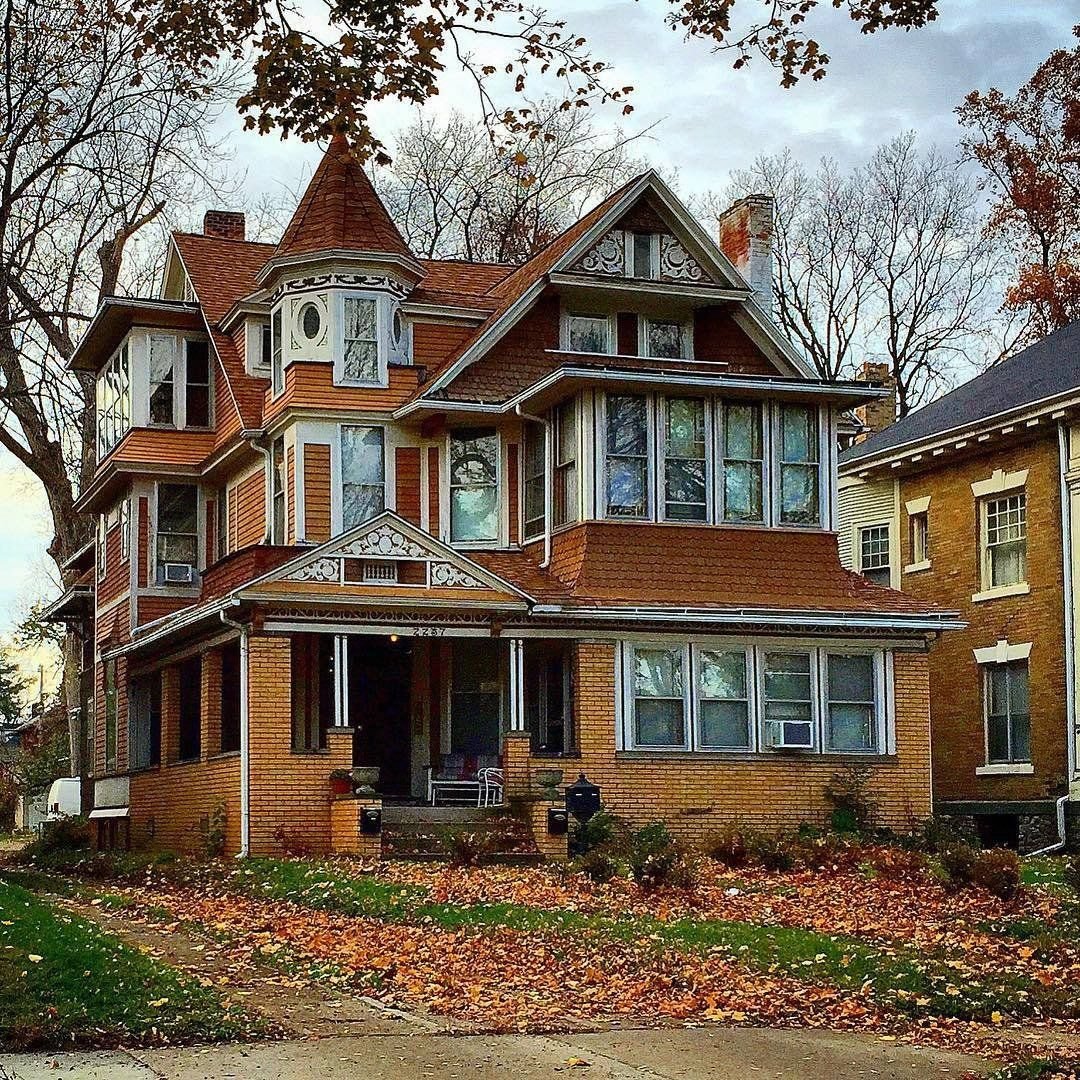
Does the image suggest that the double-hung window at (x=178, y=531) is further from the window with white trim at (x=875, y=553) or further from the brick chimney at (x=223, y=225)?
the window with white trim at (x=875, y=553)

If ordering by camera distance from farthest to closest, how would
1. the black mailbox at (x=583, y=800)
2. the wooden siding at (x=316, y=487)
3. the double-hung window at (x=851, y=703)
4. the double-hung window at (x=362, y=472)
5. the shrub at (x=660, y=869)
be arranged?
the double-hung window at (x=362, y=472) < the wooden siding at (x=316, y=487) < the double-hung window at (x=851, y=703) < the black mailbox at (x=583, y=800) < the shrub at (x=660, y=869)

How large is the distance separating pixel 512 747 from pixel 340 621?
116 inches

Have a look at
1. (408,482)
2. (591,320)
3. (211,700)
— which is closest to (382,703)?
(211,700)

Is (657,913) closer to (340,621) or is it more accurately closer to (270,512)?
(340,621)

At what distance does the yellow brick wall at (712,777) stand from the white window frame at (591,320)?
5667 mm

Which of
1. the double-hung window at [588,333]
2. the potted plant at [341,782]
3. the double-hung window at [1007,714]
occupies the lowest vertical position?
the potted plant at [341,782]

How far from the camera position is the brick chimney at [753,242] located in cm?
3334

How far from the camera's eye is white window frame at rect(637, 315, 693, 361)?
30.3 meters

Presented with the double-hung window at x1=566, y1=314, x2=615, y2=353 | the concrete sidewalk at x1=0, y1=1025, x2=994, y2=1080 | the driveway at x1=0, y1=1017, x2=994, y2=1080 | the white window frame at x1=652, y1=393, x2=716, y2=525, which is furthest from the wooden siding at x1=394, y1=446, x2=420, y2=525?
the concrete sidewalk at x1=0, y1=1025, x2=994, y2=1080

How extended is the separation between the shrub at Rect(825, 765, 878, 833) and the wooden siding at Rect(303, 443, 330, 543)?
860 cm

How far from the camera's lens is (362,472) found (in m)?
29.3

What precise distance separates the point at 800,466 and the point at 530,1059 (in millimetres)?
17886

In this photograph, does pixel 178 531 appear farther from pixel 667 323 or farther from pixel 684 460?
pixel 684 460

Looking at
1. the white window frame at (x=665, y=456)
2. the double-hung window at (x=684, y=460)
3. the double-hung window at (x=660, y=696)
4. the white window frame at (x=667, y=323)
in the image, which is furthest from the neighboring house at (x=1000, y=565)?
the double-hung window at (x=660, y=696)
